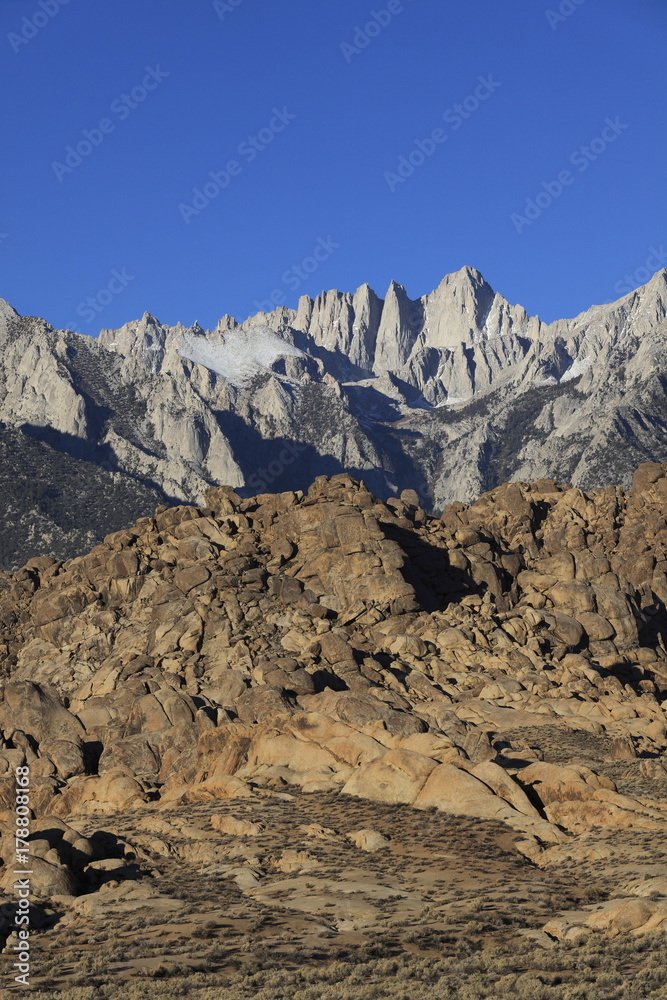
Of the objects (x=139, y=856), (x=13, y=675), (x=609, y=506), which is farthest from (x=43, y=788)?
(x=609, y=506)

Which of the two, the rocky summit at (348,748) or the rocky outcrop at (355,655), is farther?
the rocky outcrop at (355,655)

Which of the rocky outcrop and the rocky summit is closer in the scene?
the rocky summit

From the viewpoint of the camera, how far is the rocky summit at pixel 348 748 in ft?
106

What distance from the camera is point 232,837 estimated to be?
4841 centimetres

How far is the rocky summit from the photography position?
32.4 meters

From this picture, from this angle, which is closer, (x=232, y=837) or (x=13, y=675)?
(x=232, y=837)

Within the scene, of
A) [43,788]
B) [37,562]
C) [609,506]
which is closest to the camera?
[43,788]

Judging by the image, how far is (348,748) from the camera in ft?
187

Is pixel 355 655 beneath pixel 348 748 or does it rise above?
above

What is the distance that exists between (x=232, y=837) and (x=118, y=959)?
16.8 meters

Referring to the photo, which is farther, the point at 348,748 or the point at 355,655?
the point at 355,655

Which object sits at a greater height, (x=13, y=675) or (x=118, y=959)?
(x=13, y=675)

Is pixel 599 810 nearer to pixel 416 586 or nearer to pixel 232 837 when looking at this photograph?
pixel 232 837

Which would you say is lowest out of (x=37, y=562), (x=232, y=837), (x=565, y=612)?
(x=232, y=837)
